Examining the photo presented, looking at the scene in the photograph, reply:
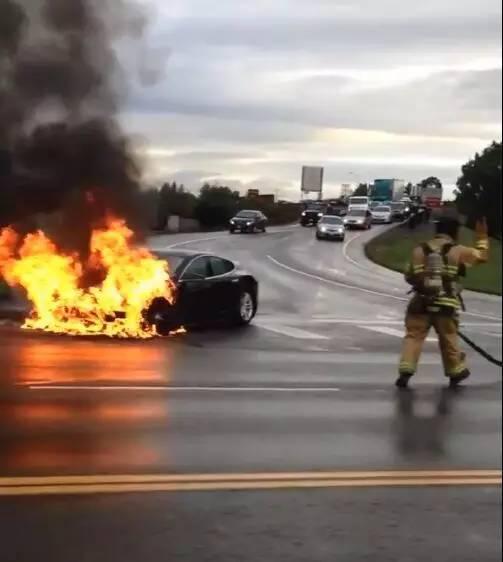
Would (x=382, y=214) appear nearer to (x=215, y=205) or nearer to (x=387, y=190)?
(x=387, y=190)

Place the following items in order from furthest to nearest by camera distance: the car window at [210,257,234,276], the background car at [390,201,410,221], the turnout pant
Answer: the turnout pant
the car window at [210,257,234,276]
the background car at [390,201,410,221]

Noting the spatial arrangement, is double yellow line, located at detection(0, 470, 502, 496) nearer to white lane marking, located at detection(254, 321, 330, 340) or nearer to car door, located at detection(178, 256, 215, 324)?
car door, located at detection(178, 256, 215, 324)

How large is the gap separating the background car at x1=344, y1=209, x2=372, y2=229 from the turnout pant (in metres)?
1.53

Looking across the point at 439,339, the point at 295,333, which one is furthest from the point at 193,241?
the point at 295,333

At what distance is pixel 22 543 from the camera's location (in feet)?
12.1

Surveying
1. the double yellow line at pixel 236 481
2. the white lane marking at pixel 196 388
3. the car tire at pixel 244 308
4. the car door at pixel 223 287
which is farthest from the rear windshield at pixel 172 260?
the white lane marking at pixel 196 388

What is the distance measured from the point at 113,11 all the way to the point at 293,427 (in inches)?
155

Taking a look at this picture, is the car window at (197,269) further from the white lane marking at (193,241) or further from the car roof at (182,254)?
the white lane marking at (193,241)

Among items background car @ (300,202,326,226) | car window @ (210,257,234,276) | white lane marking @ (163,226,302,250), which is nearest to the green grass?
background car @ (300,202,326,226)

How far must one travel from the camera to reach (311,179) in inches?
134

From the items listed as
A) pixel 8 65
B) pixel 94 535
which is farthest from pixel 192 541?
pixel 8 65

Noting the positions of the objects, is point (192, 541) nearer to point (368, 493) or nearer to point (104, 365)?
point (368, 493)

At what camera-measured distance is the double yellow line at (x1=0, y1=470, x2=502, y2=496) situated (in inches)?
173

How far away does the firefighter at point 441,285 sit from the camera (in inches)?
151
